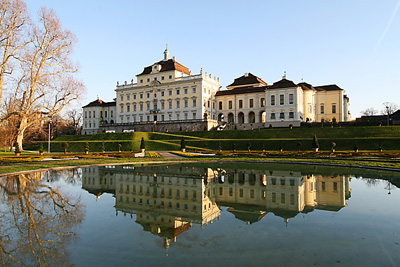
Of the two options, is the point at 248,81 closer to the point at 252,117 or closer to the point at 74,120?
the point at 252,117

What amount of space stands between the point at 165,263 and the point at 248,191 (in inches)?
257

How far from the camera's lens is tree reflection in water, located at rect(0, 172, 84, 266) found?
5.17 m

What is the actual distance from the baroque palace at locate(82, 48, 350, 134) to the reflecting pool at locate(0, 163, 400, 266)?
44492 millimetres

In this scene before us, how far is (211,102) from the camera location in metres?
64.1

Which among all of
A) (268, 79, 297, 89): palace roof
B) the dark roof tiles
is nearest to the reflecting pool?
(268, 79, 297, 89): palace roof

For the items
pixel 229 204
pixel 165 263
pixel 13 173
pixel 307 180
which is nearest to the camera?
pixel 165 263

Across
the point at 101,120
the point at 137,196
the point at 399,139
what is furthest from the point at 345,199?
the point at 101,120

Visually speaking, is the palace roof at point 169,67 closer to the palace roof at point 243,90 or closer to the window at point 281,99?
the palace roof at point 243,90

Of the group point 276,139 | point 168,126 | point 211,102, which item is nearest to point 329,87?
point 211,102

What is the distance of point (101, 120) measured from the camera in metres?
76.8

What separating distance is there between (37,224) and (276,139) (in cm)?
3514

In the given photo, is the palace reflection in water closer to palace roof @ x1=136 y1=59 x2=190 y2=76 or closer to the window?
the window

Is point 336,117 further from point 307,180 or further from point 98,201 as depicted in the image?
point 98,201

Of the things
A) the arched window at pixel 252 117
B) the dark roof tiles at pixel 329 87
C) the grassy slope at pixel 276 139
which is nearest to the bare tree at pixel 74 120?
the grassy slope at pixel 276 139
